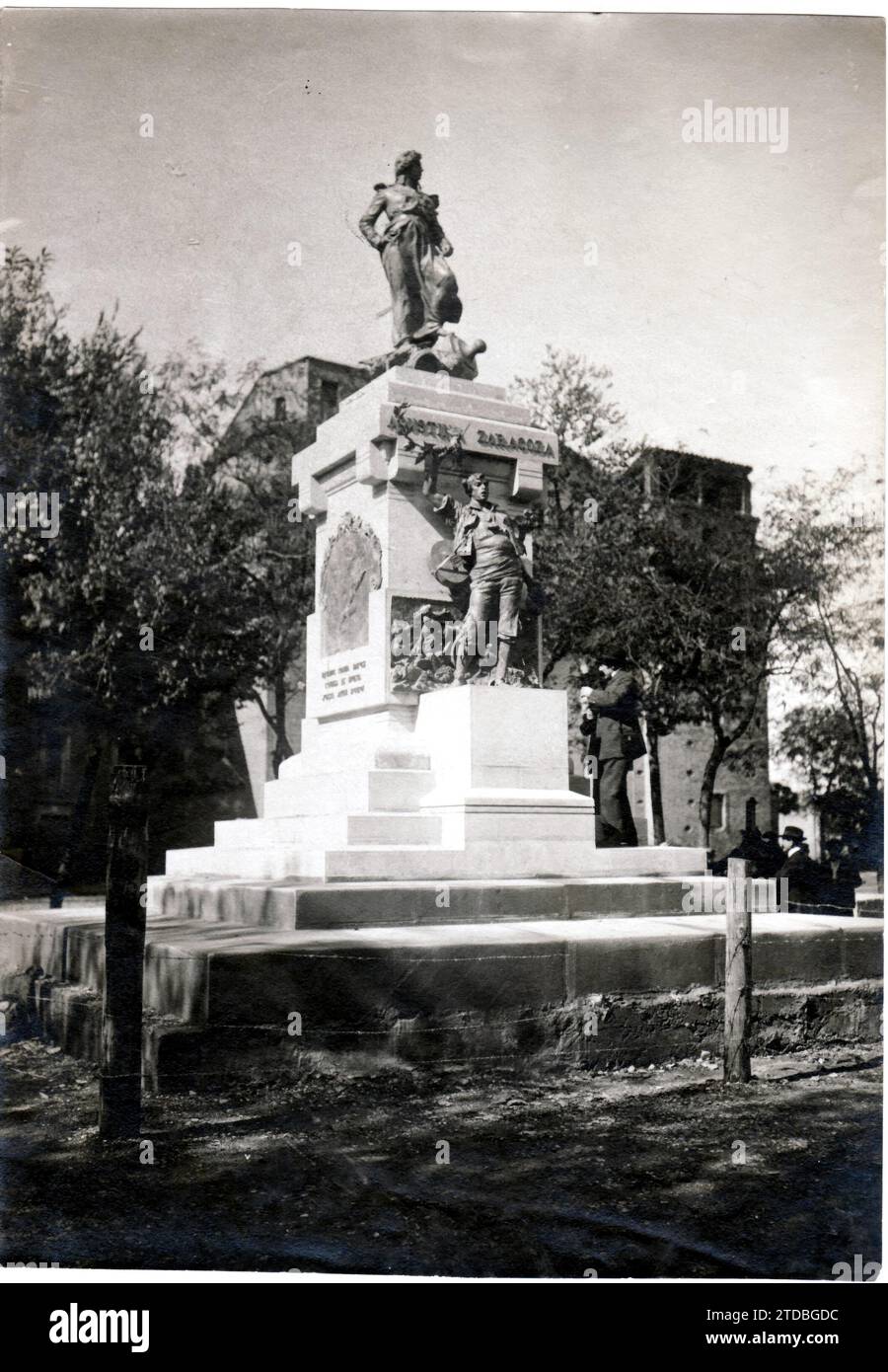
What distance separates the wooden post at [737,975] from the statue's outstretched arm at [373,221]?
6823mm

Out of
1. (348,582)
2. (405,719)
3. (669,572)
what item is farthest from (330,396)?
(405,719)

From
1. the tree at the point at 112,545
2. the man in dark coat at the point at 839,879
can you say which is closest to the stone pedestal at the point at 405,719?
the man in dark coat at the point at 839,879

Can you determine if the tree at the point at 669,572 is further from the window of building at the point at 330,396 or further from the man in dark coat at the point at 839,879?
the window of building at the point at 330,396

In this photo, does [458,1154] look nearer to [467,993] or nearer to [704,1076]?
[467,993]

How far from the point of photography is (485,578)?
33.9ft

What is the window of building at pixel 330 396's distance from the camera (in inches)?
1029

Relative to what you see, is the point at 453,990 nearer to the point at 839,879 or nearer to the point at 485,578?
the point at 485,578

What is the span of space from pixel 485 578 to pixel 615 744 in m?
2.01

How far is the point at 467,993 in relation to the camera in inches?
277

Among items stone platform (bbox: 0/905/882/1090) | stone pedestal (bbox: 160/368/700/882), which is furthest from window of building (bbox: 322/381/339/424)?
stone platform (bbox: 0/905/882/1090)

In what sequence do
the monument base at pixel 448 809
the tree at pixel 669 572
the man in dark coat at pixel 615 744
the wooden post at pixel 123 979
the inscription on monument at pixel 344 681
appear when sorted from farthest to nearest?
1. the tree at pixel 669 572
2. the man in dark coat at pixel 615 744
3. the inscription on monument at pixel 344 681
4. the monument base at pixel 448 809
5. the wooden post at pixel 123 979

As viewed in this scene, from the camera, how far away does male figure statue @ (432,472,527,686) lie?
10266 millimetres

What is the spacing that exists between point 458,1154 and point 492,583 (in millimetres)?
5247

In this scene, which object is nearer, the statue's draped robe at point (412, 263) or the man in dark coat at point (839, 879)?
the statue's draped robe at point (412, 263)
